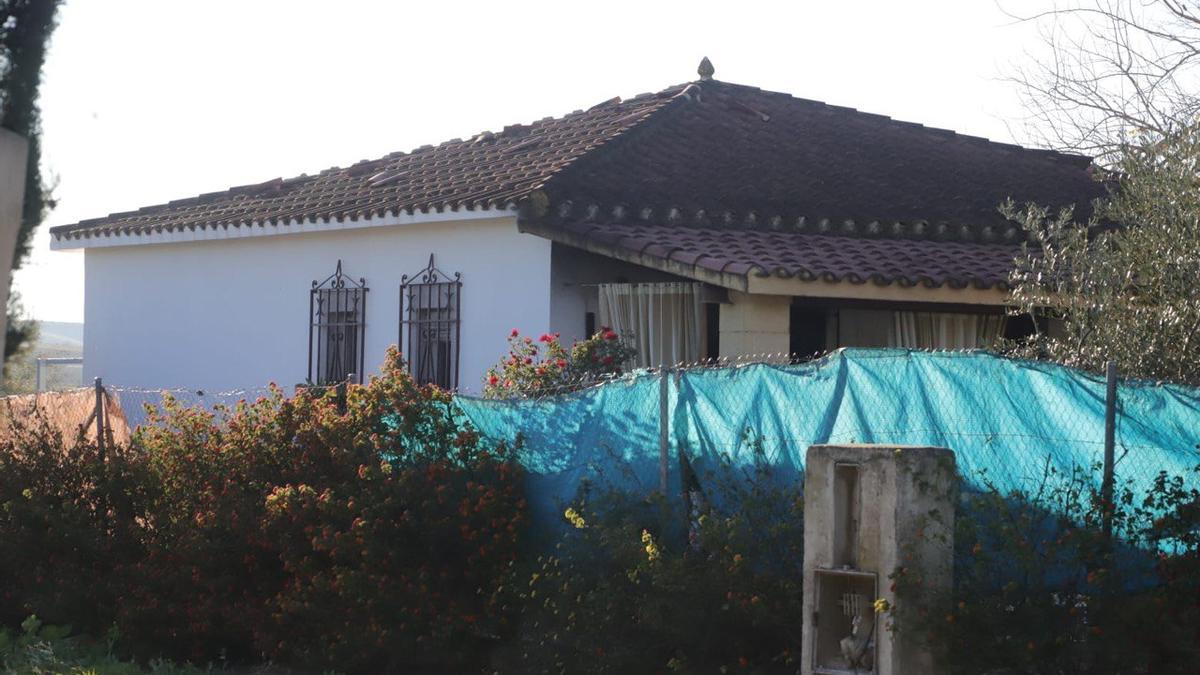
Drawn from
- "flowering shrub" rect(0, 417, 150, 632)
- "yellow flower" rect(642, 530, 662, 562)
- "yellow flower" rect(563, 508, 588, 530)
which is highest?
"yellow flower" rect(563, 508, 588, 530)

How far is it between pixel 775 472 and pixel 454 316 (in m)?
6.98

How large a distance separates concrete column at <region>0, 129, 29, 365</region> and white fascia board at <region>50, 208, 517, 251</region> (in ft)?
33.4

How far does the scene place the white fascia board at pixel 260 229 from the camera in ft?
47.5

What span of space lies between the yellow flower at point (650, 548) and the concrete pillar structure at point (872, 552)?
3.18 ft

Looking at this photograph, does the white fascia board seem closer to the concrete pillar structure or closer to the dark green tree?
the concrete pillar structure

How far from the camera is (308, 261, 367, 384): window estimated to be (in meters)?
16.5

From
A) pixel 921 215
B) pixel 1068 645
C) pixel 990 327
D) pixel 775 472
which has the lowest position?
pixel 1068 645

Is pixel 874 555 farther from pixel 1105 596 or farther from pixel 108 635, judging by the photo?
pixel 108 635

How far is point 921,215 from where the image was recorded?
16.1 meters

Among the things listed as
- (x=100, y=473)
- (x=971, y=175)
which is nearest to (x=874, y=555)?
(x=100, y=473)

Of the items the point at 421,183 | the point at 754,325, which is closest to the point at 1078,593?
the point at 754,325

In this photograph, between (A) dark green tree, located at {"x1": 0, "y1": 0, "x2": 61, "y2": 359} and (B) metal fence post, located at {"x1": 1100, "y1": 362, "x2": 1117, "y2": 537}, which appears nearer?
(A) dark green tree, located at {"x1": 0, "y1": 0, "x2": 61, "y2": 359}

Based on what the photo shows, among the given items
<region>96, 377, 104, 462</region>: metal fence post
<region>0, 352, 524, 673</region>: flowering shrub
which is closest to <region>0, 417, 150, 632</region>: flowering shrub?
<region>0, 352, 524, 673</region>: flowering shrub

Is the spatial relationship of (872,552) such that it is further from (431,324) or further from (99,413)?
(431,324)
